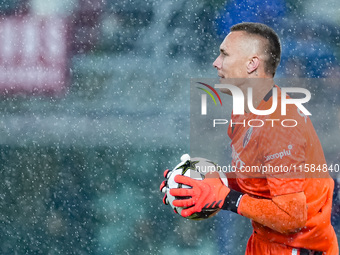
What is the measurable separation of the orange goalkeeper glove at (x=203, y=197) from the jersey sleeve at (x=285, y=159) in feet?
0.80

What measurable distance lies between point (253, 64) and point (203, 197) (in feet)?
2.59

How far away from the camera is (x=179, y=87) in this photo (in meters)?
8.20

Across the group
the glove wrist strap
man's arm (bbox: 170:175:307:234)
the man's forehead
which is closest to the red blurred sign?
the man's forehead

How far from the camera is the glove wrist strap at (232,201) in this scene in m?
2.55

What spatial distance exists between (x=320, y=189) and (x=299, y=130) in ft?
1.31

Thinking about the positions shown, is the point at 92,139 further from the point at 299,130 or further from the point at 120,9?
the point at 299,130

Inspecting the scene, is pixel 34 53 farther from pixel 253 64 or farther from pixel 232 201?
pixel 232 201

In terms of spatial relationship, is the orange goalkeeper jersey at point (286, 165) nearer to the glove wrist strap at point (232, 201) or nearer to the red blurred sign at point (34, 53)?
the glove wrist strap at point (232, 201)

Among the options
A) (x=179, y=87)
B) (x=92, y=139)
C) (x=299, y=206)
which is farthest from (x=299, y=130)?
(x=92, y=139)

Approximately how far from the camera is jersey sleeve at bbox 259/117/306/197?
238cm

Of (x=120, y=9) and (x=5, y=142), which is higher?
(x=120, y=9)

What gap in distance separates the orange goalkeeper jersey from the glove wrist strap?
0.18m

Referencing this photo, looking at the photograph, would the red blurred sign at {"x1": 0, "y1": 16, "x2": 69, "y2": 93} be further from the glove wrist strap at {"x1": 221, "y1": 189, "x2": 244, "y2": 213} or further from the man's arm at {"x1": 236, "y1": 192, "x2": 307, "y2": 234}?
the man's arm at {"x1": 236, "y1": 192, "x2": 307, "y2": 234}

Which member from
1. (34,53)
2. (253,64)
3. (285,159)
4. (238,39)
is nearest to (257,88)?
(253,64)
